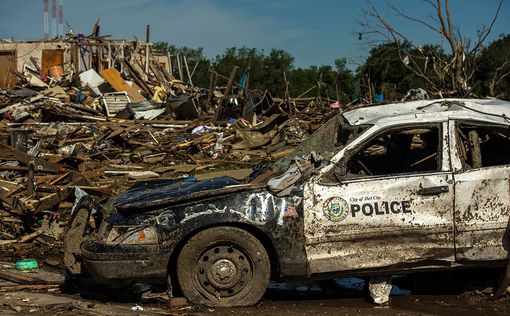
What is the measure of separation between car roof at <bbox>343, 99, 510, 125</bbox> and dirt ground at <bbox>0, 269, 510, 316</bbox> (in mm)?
1448

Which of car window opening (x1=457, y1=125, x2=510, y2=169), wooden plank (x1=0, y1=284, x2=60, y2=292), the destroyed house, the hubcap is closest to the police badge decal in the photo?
the hubcap

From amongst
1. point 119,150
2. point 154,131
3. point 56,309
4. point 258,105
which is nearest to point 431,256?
point 56,309

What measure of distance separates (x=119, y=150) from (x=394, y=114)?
10.8m

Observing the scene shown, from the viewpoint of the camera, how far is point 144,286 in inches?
257

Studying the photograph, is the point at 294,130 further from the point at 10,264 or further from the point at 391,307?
the point at 391,307

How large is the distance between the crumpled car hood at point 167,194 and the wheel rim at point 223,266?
1.61 ft

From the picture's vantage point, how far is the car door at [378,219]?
5781mm

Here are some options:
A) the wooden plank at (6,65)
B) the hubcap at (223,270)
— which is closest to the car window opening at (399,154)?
the hubcap at (223,270)

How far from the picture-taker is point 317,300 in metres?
6.35

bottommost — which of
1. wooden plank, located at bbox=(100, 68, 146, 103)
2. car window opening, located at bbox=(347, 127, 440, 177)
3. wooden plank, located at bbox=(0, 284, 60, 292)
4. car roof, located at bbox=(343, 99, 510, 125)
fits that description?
wooden plank, located at bbox=(0, 284, 60, 292)

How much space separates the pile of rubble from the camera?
984cm

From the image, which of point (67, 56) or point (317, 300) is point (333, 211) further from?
point (67, 56)

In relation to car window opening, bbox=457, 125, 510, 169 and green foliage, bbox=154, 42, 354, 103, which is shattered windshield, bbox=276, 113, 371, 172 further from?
green foliage, bbox=154, 42, 354, 103

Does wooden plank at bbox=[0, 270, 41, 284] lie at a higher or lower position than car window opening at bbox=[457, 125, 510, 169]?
lower
